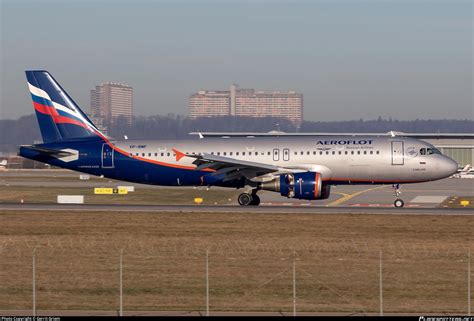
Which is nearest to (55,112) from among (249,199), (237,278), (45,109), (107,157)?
(45,109)

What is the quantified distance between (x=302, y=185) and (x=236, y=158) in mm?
5857

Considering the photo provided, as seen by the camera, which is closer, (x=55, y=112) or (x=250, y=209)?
(x=250, y=209)

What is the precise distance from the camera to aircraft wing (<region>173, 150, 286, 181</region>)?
178 ft

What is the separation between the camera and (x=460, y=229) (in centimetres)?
4262

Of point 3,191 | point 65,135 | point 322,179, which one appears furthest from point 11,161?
point 322,179

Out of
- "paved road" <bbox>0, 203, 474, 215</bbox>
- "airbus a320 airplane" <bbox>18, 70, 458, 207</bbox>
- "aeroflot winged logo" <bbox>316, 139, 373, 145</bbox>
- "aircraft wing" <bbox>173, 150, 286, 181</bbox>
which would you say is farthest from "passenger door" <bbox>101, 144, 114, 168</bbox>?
"aeroflot winged logo" <bbox>316, 139, 373, 145</bbox>

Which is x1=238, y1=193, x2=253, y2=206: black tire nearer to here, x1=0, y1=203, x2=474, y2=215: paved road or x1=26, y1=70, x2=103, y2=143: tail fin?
x1=0, y1=203, x2=474, y2=215: paved road

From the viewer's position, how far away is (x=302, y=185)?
52.3 m

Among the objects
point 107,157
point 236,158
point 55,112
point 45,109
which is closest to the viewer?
point 236,158

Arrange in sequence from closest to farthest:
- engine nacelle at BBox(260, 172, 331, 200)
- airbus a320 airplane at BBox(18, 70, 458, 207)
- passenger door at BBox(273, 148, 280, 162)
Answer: engine nacelle at BBox(260, 172, 331, 200) → airbus a320 airplane at BBox(18, 70, 458, 207) → passenger door at BBox(273, 148, 280, 162)

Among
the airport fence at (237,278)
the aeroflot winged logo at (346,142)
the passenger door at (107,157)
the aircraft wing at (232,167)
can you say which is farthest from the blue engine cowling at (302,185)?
the airport fence at (237,278)

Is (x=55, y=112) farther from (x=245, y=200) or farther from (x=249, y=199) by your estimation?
(x=249, y=199)

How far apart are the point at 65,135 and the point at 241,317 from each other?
125 ft

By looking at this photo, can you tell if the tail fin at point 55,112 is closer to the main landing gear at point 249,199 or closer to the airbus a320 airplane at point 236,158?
the airbus a320 airplane at point 236,158
